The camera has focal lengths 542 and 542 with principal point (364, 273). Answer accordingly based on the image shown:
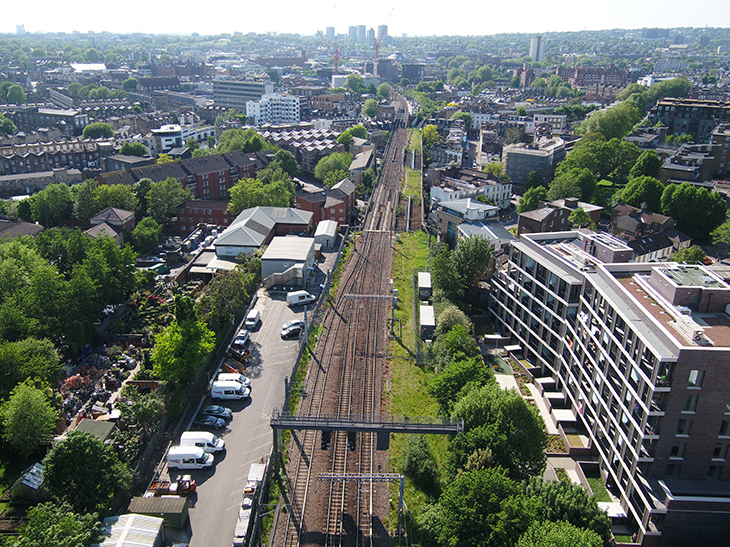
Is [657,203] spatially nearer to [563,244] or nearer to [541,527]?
[563,244]

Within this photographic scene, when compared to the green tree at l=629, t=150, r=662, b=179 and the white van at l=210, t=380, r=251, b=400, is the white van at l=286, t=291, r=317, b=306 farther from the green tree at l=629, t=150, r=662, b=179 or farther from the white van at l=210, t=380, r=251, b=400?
the green tree at l=629, t=150, r=662, b=179

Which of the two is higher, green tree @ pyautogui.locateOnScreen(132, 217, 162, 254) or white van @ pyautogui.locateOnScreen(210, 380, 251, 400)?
green tree @ pyautogui.locateOnScreen(132, 217, 162, 254)

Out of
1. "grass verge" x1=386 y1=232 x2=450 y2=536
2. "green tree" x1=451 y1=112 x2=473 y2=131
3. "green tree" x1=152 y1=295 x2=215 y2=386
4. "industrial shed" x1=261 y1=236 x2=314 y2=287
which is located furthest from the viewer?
"green tree" x1=451 y1=112 x2=473 y2=131

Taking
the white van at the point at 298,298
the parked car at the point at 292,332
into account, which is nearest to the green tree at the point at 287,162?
the white van at the point at 298,298

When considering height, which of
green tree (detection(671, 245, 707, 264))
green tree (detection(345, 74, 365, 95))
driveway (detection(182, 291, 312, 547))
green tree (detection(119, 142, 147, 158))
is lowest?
driveway (detection(182, 291, 312, 547))

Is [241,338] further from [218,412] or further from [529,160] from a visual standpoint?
[529,160]

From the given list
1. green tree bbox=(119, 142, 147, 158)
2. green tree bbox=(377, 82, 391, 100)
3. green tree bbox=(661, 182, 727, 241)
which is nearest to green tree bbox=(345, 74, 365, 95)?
green tree bbox=(377, 82, 391, 100)
